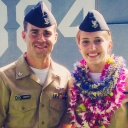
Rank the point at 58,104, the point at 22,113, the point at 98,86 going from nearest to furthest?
1. the point at 98,86
2. the point at 22,113
3. the point at 58,104

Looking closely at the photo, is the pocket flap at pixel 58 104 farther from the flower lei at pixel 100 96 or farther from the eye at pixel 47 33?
the eye at pixel 47 33

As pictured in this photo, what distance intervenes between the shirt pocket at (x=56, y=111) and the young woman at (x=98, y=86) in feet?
0.40

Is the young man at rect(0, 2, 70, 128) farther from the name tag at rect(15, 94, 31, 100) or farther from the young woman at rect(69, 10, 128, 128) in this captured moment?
the young woman at rect(69, 10, 128, 128)

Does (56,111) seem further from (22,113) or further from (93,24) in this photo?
(93,24)

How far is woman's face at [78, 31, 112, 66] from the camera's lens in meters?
2.06

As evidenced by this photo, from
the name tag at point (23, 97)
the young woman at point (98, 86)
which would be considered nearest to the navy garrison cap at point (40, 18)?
the young woman at point (98, 86)

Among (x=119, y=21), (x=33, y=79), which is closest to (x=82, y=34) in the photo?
(x=33, y=79)

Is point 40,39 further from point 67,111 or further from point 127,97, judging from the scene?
point 127,97

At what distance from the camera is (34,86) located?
2182mm

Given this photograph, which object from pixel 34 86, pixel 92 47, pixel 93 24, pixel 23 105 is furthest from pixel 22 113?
pixel 93 24

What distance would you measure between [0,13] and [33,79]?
1359 mm

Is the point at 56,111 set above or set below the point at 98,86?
below

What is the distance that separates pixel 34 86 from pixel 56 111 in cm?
25

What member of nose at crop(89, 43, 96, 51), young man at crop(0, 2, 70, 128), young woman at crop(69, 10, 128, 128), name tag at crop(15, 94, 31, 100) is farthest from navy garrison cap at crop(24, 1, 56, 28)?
name tag at crop(15, 94, 31, 100)
